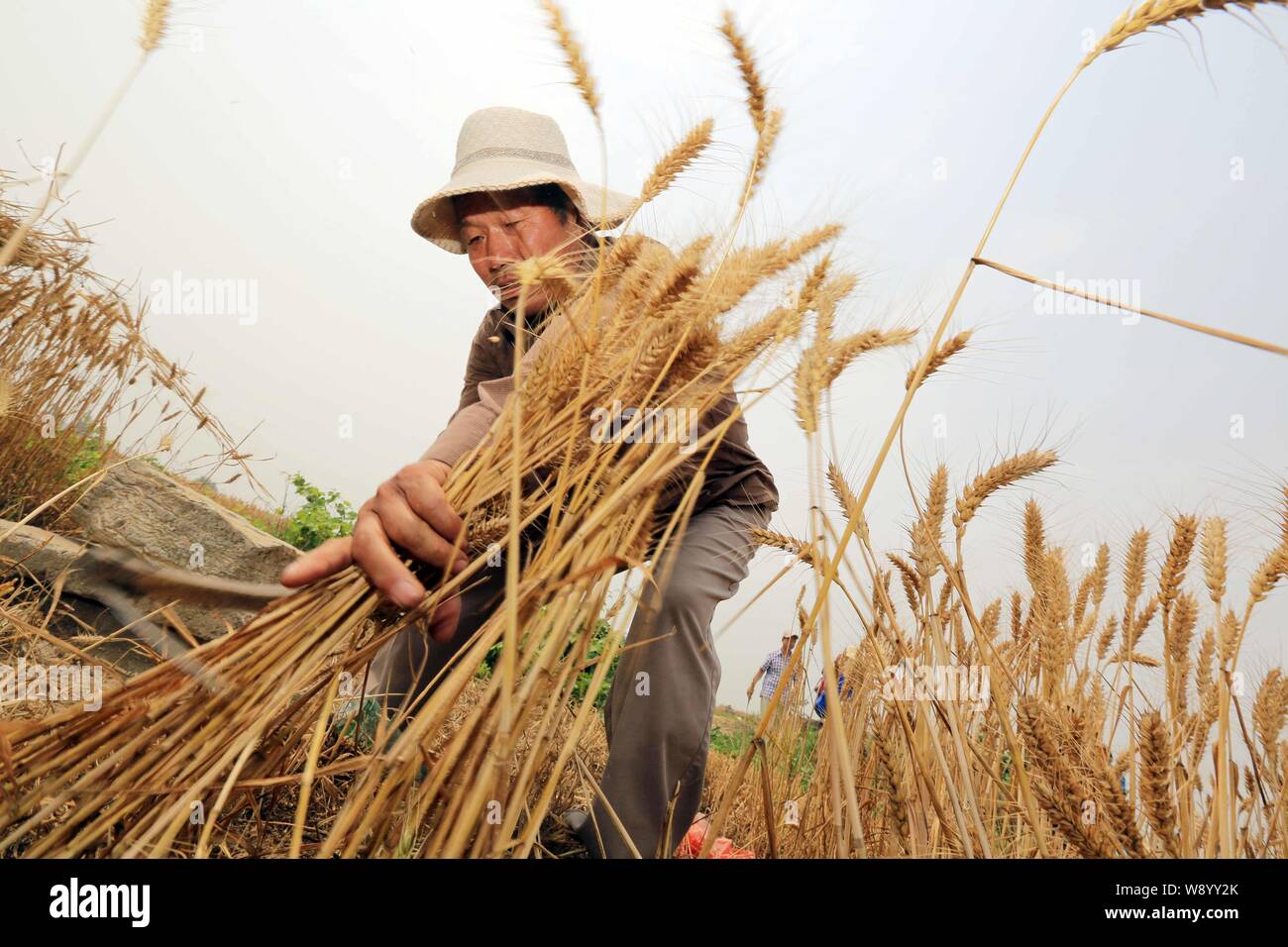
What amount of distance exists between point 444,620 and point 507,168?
1083 mm

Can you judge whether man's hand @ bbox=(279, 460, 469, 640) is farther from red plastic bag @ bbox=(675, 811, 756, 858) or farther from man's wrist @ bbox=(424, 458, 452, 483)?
red plastic bag @ bbox=(675, 811, 756, 858)

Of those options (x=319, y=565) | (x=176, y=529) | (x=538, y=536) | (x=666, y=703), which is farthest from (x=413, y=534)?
(x=176, y=529)

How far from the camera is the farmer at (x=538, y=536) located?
77 centimetres

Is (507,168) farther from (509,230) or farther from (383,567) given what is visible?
(383,567)

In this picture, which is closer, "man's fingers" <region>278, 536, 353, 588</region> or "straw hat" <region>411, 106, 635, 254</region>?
"man's fingers" <region>278, 536, 353, 588</region>

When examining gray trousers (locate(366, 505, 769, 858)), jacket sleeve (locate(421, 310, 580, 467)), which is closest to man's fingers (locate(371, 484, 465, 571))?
jacket sleeve (locate(421, 310, 580, 467))

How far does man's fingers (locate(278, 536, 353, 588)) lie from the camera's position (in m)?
0.76

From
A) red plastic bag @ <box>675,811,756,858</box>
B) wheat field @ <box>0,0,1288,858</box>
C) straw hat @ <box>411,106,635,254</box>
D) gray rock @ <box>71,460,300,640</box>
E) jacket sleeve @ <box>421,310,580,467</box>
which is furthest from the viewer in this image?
gray rock @ <box>71,460,300,640</box>

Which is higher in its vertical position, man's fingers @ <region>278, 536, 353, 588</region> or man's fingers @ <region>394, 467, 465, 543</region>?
A: man's fingers @ <region>394, 467, 465, 543</region>

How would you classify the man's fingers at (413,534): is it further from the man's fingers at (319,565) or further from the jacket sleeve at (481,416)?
the jacket sleeve at (481,416)

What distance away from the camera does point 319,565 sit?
771 mm

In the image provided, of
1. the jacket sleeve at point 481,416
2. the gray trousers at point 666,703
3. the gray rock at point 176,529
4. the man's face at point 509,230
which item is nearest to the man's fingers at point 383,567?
the jacket sleeve at point 481,416

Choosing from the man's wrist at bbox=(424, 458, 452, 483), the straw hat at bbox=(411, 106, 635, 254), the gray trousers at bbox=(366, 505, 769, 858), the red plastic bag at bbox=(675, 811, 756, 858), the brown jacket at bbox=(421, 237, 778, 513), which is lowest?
the red plastic bag at bbox=(675, 811, 756, 858)

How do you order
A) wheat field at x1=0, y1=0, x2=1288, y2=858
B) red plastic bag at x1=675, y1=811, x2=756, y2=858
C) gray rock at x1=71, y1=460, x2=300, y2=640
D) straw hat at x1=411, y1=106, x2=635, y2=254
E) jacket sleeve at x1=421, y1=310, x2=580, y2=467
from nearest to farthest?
wheat field at x1=0, y1=0, x2=1288, y2=858 → jacket sleeve at x1=421, y1=310, x2=580, y2=467 → straw hat at x1=411, y1=106, x2=635, y2=254 → red plastic bag at x1=675, y1=811, x2=756, y2=858 → gray rock at x1=71, y1=460, x2=300, y2=640
